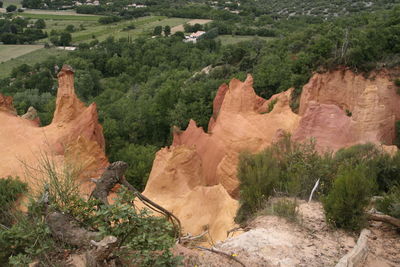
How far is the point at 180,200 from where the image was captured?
14469mm

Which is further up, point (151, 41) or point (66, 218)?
point (66, 218)

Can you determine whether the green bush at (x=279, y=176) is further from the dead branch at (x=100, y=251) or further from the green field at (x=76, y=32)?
the green field at (x=76, y=32)

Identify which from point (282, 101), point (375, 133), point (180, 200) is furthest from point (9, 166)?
point (375, 133)

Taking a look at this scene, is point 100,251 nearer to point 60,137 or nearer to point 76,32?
point 60,137

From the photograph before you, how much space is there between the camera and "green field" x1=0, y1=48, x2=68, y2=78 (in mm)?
56828

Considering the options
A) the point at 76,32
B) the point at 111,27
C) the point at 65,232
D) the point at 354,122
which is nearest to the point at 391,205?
the point at 65,232

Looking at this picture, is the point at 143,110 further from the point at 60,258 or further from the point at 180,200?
the point at 60,258

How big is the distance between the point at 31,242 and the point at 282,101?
1450 centimetres

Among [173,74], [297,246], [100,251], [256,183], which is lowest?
[173,74]

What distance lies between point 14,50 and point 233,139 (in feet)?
196

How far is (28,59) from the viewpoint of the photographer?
60156 millimetres

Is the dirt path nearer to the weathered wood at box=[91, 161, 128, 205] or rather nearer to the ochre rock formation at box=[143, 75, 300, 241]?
the weathered wood at box=[91, 161, 128, 205]

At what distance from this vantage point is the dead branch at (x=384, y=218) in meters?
7.92

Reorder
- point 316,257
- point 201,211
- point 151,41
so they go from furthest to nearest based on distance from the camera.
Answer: point 151,41 → point 201,211 → point 316,257
